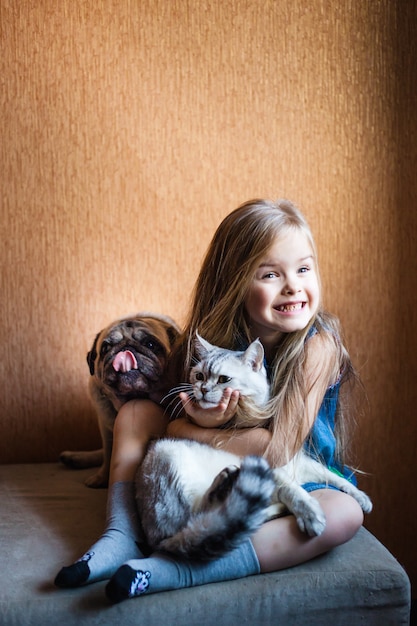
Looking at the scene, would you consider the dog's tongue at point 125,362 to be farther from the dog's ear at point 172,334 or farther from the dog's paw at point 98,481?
the dog's paw at point 98,481

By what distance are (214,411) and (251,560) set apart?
290 mm

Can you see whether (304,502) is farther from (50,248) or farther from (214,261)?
(50,248)

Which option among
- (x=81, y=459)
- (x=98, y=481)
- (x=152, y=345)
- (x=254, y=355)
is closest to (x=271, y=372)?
(x=254, y=355)

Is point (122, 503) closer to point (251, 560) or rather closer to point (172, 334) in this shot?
point (251, 560)

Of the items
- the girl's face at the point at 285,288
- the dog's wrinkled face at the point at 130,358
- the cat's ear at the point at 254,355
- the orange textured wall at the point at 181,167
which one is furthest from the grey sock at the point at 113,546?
the orange textured wall at the point at 181,167

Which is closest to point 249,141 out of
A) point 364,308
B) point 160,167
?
point 160,167

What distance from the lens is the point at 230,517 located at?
3.28 ft

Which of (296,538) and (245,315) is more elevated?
(245,315)

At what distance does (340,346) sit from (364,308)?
459 mm

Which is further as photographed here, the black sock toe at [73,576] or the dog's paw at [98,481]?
the dog's paw at [98,481]

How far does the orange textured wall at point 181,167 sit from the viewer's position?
172cm

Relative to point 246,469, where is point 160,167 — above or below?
above

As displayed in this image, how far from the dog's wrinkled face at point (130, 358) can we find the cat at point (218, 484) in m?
0.09

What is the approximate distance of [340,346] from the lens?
137cm
